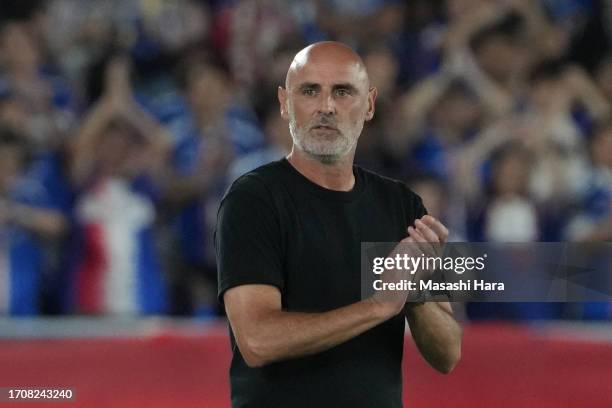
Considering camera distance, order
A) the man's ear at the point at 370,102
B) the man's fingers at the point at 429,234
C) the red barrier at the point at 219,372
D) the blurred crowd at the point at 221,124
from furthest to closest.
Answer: the blurred crowd at the point at 221,124 < the red barrier at the point at 219,372 < the man's ear at the point at 370,102 < the man's fingers at the point at 429,234

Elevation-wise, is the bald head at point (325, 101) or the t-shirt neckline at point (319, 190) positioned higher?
the bald head at point (325, 101)

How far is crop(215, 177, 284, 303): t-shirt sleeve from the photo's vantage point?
2164 millimetres

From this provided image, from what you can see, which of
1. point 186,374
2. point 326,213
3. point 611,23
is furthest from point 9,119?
point 326,213

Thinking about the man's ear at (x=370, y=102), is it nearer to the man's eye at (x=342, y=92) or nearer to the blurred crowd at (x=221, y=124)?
the man's eye at (x=342, y=92)

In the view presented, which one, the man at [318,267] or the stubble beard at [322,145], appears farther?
the stubble beard at [322,145]

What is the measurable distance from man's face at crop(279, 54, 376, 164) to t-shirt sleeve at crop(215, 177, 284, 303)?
0.15m

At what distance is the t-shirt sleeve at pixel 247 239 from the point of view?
7.10ft

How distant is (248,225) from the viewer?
2205 millimetres

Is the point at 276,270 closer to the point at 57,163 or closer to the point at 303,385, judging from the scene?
the point at 303,385

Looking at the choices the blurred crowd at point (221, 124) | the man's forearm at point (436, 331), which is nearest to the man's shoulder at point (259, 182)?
the man's forearm at point (436, 331)

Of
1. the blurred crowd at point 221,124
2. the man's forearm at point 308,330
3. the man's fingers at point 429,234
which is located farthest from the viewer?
the blurred crowd at point 221,124

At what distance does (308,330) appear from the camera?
6.91 feet

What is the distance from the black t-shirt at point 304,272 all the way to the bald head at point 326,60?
22 centimetres

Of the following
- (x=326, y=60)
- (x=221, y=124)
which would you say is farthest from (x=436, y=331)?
(x=221, y=124)
